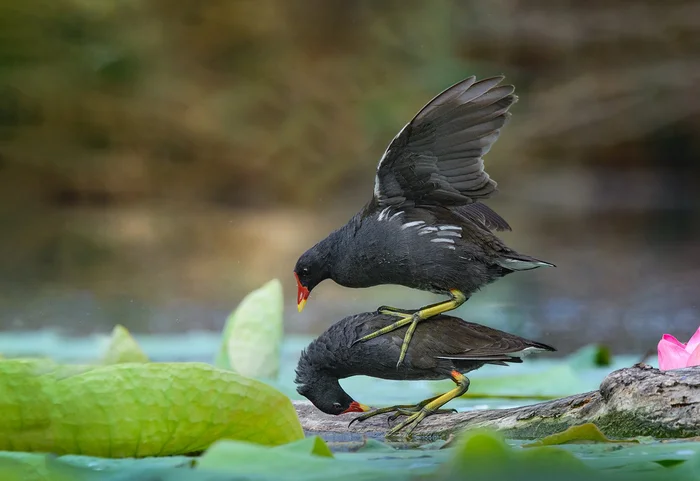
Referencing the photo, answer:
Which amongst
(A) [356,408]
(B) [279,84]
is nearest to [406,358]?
(A) [356,408]

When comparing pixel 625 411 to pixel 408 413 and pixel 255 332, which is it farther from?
pixel 255 332

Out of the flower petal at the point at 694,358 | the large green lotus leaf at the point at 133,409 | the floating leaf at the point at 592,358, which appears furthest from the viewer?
the floating leaf at the point at 592,358

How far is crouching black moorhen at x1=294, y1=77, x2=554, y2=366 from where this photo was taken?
139 centimetres

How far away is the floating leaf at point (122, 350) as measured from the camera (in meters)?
1.58

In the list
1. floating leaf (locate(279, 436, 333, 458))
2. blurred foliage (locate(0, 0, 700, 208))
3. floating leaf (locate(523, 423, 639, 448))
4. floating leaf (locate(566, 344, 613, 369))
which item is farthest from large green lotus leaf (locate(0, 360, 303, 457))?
blurred foliage (locate(0, 0, 700, 208))

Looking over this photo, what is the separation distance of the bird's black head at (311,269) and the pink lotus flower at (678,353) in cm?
56

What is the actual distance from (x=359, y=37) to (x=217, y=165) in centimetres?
226

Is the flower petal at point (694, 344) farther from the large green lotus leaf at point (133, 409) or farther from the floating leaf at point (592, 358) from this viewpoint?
the floating leaf at point (592, 358)

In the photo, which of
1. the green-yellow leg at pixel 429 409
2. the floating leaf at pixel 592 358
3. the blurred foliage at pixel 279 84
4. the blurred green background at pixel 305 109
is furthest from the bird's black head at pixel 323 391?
the blurred foliage at pixel 279 84

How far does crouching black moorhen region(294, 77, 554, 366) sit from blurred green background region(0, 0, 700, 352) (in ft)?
16.0

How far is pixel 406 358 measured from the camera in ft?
4.55

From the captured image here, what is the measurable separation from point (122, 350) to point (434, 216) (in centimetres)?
58

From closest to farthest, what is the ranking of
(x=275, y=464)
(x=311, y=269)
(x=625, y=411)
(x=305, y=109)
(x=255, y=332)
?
(x=275, y=464)
(x=625, y=411)
(x=311, y=269)
(x=255, y=332)
(x=305, y=109)

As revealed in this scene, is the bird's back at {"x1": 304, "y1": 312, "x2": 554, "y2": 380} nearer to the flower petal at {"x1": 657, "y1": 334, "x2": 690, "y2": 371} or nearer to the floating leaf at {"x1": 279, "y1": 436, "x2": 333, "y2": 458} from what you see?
the flower petal at {"x1": 657, "y1": 334, "x2": 690, "y2": 371}
